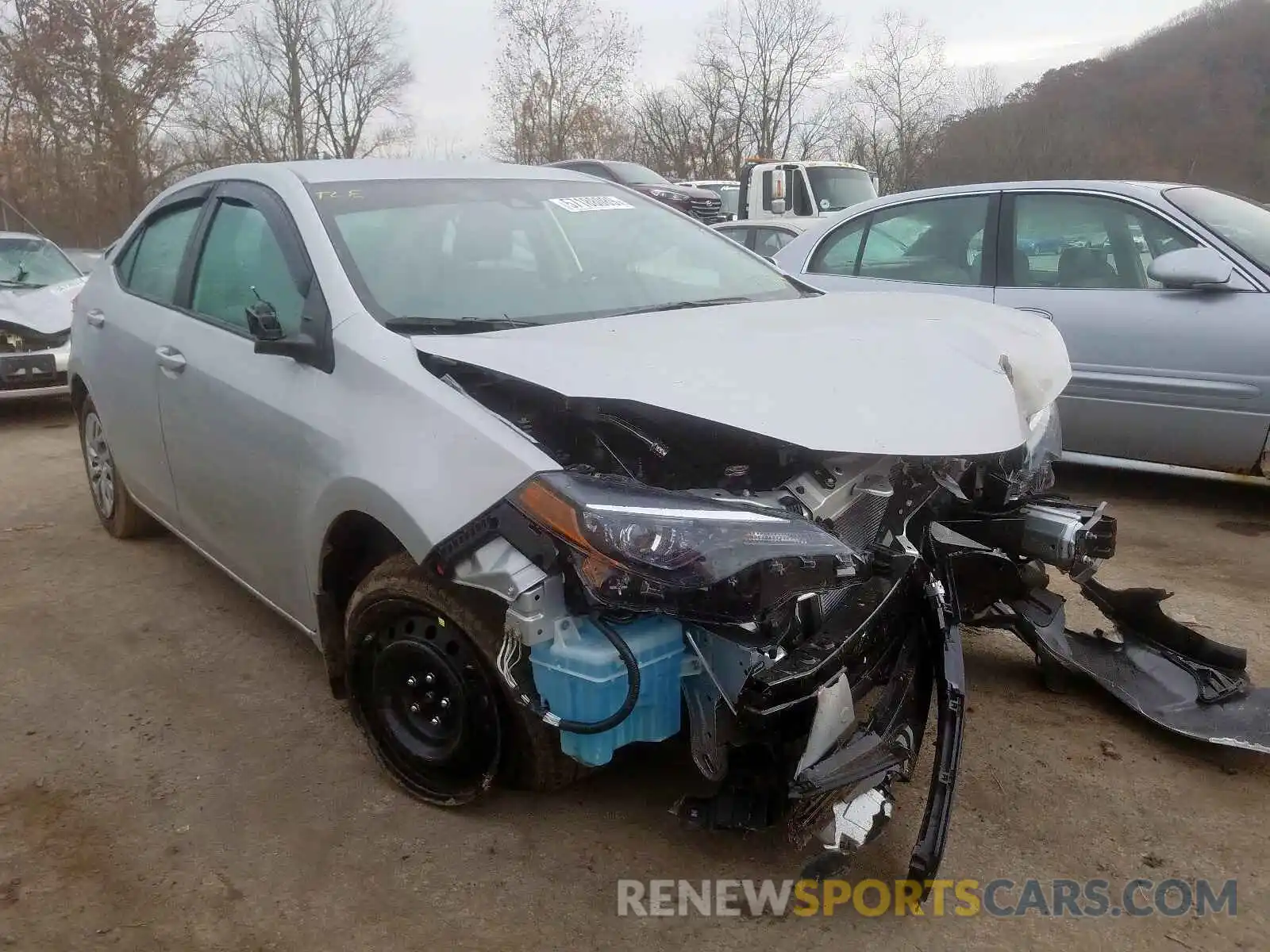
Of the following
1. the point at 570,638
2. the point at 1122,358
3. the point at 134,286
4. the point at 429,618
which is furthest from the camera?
the point at 1122,358

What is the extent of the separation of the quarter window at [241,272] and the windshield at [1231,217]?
4208mm

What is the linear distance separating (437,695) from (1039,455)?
6.22 ft

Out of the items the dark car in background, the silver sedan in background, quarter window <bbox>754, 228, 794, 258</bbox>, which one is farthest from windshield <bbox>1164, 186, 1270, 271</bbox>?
the dark car in background

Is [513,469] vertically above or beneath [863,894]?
above

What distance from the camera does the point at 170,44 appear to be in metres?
23.3

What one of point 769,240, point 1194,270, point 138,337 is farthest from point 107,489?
point 769,240

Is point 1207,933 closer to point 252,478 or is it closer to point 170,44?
point 252,478

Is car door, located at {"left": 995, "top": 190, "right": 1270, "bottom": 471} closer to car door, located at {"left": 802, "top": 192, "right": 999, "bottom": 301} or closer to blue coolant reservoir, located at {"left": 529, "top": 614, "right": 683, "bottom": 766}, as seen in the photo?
car door, located at {"left": 802, "top": 192, "right": 999, "bottom": 301}

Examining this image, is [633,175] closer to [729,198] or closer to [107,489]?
[729,198]

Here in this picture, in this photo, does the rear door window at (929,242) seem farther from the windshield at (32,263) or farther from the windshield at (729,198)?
the windshield at (729,198)

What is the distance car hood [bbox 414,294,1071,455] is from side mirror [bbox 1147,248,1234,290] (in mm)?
2074

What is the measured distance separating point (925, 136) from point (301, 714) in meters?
34.7

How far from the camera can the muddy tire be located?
177 inches

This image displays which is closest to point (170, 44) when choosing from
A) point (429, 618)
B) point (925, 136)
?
point (925, 136)
